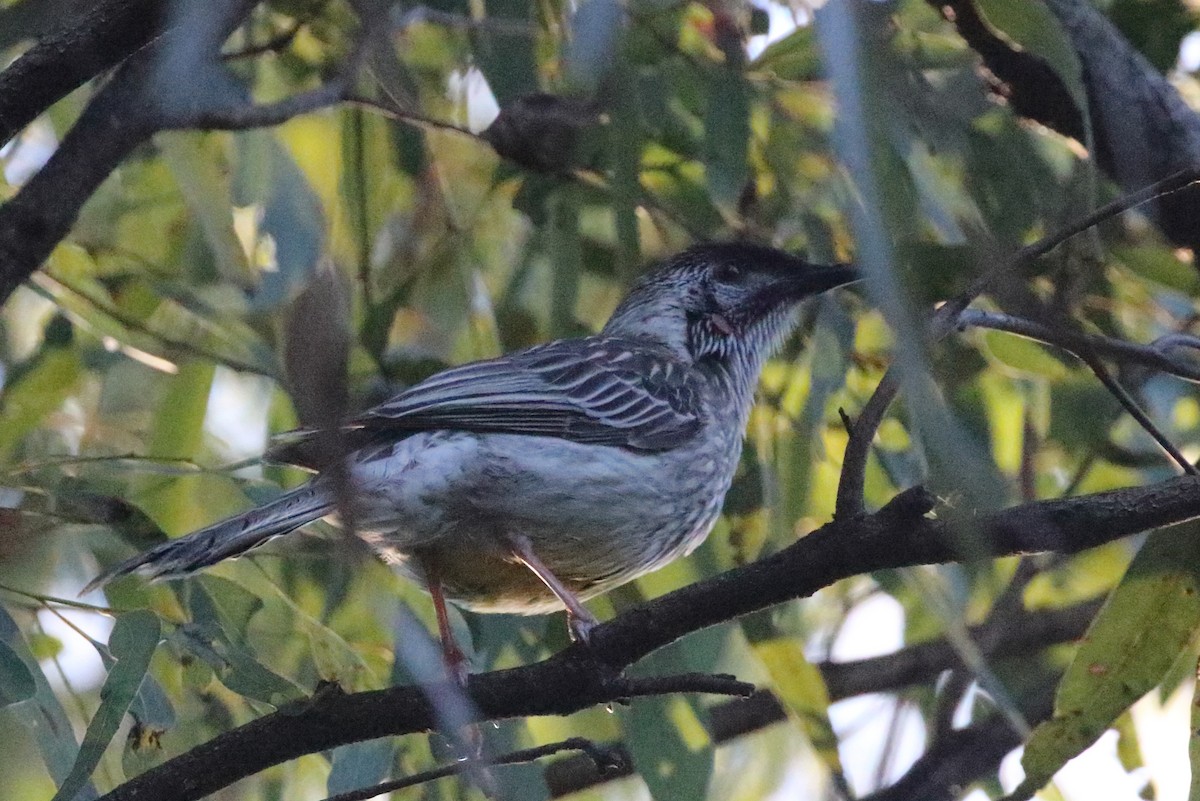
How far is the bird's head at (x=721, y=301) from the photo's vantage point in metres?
3.48

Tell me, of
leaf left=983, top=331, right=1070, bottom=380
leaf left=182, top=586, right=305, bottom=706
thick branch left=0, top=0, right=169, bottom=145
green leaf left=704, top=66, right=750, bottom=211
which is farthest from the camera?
leaf left=983, top=331, right=1070, bottom=380

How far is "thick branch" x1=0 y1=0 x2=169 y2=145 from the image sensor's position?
2189mm

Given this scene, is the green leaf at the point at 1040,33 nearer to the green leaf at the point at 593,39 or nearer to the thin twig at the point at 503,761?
the green leaf at the point at 593,39

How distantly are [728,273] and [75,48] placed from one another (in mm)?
1797

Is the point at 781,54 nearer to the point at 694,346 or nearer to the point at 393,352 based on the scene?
the point at 694,346

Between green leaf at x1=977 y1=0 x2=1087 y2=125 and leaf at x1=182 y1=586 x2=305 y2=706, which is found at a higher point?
green leaf at x1=977 y1=0 x2=1087 y2=125

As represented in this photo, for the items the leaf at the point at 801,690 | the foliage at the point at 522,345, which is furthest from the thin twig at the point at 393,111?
the leaf at the point at 801,690

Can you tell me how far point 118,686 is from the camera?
214cm

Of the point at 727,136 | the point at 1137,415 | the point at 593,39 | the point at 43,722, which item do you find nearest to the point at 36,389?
the point at 43,722

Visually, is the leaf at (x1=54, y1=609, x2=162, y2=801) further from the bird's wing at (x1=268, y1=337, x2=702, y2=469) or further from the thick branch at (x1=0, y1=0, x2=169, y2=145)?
the thick branch at (x1=0, y1=0, x2=169, y2=145)

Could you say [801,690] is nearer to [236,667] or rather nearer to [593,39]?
[236,667]

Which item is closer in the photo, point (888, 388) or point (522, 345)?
point (888, 388)

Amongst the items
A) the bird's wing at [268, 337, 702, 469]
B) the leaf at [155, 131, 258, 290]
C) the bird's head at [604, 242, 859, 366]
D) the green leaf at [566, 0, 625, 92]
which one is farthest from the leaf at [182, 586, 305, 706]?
the bird's head at [604, 242, 859, 366]

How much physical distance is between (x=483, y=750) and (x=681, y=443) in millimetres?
775
